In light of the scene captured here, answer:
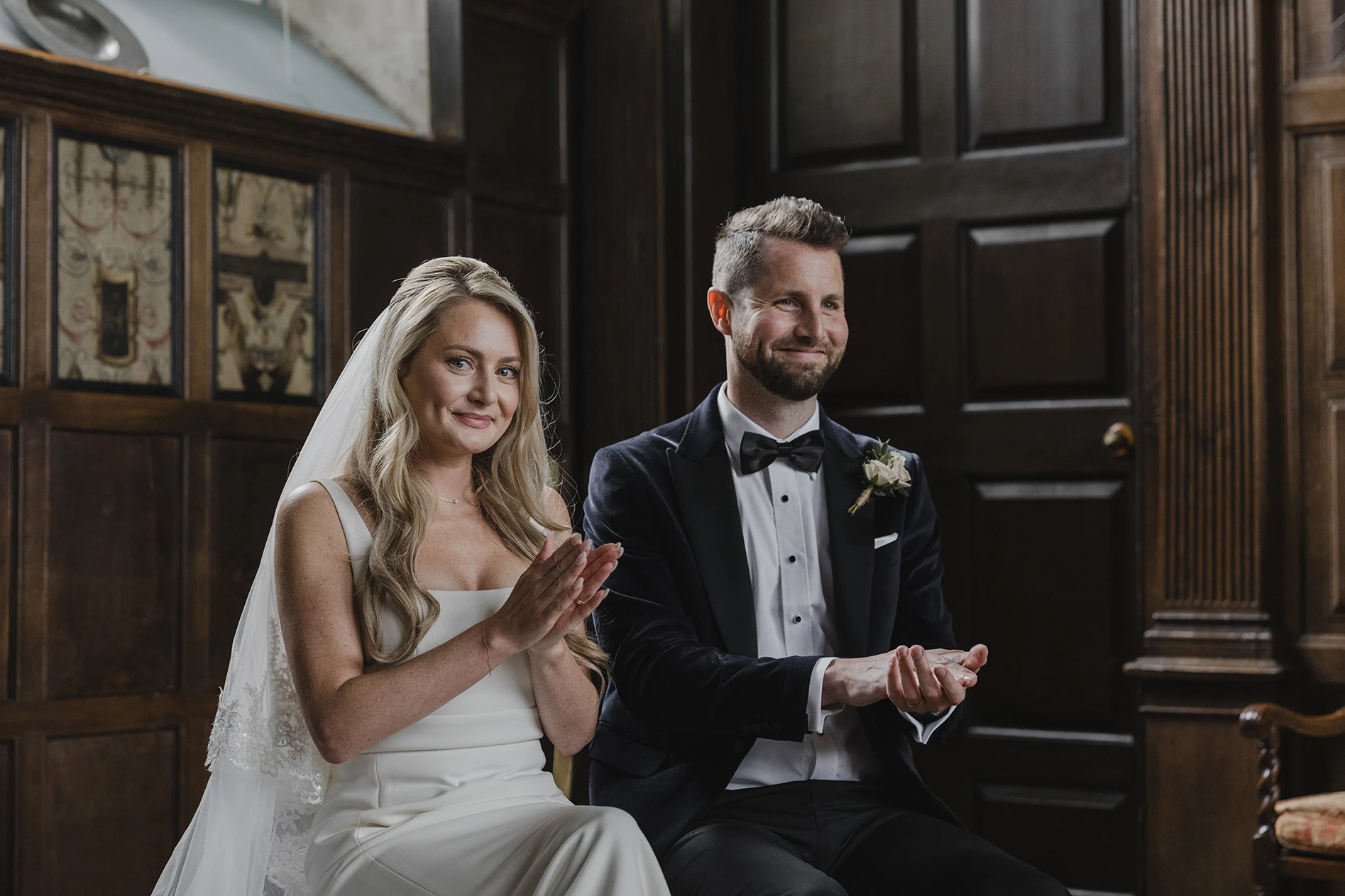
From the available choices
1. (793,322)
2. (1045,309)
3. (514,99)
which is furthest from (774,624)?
(514,99)

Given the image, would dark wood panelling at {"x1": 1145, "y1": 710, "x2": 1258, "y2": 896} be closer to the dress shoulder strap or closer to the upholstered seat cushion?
the upholstered seat cushion

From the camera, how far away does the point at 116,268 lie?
12.4 ft

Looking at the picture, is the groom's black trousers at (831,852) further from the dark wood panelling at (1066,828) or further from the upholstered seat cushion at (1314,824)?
the dark wood panelling at (1066,828)

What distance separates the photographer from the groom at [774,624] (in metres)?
2.53

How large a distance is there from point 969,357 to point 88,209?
2.65 metres

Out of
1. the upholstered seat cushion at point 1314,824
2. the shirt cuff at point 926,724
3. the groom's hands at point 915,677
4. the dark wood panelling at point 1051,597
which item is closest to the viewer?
the groom's hands at point 915,677

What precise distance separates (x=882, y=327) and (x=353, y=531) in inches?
108

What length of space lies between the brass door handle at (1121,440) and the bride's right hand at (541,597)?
8.58 feet

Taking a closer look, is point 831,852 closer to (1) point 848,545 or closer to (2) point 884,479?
(1) point 848,545

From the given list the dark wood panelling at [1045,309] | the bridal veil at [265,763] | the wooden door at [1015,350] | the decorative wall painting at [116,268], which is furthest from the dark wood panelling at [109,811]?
the dark wood panelling at [1045,309]

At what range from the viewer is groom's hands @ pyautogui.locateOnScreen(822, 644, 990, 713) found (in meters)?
2.34

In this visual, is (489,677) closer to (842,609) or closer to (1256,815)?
(842,609)

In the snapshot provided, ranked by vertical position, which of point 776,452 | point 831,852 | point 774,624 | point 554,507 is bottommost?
point 831,852

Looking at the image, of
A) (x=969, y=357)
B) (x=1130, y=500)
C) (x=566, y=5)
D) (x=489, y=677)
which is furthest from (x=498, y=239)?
(x=489, y=677)
